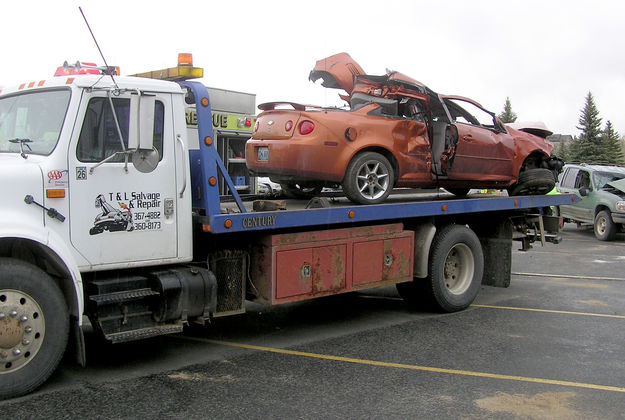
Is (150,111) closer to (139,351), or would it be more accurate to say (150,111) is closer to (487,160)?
(139,351)

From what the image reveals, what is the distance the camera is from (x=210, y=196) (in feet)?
17.7

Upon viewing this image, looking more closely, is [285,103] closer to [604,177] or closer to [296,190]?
[296,190]

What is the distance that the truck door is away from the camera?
4.77m

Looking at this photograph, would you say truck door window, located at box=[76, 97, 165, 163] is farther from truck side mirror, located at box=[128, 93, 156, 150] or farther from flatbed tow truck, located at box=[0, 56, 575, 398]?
truck side mirror, located at box=[128, 93, 156, 150]

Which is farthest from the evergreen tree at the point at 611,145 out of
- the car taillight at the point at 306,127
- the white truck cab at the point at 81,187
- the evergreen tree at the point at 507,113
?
the white truck cab at the point at 81,187

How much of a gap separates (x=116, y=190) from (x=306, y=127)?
240 cm

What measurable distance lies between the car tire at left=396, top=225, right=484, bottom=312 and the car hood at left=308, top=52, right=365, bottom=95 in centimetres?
228

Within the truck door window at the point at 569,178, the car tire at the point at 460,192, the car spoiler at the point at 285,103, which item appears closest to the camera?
the car spoiler at the point at 285,103

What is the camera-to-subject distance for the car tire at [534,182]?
28.3 feet

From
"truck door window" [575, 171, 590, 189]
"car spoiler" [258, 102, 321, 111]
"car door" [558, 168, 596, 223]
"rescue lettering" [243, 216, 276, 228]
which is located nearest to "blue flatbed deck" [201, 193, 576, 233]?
"rescue lettering" [243, 216, 276, 228]

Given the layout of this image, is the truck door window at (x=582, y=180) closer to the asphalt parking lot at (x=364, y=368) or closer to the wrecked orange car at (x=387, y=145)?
→ the wrecked orange car at (x=387, y=145)

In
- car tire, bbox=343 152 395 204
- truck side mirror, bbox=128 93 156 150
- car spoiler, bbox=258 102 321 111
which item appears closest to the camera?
truck side mirror, bbox=128 93 156 150

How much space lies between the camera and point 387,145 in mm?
7035

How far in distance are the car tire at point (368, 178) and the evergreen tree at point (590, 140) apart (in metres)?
48.1
